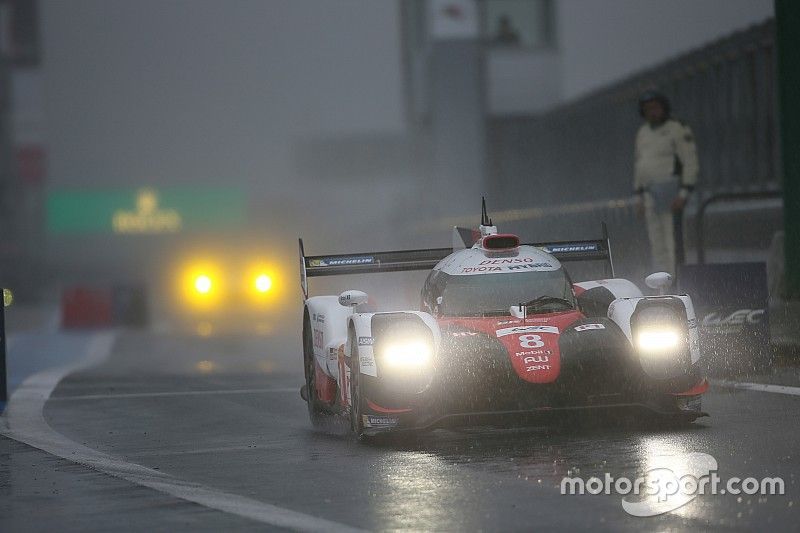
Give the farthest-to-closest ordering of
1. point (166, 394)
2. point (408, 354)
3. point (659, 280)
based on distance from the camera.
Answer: point (166, 394)
point (659, 280)
point (408, 354)

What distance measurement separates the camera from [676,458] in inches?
358

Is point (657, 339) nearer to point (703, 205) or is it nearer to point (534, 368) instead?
point (534, 368)

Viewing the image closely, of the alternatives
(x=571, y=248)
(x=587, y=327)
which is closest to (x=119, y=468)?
(x=587, y=327)

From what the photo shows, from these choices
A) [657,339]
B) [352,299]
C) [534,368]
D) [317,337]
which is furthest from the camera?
[317,337]

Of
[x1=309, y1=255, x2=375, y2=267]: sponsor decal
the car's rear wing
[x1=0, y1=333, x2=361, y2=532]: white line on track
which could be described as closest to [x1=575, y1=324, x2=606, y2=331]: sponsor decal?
the car's rear wing

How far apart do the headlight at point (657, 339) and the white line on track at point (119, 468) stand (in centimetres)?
295

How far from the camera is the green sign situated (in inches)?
3305

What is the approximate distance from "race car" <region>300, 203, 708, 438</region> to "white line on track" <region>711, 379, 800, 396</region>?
199 cm

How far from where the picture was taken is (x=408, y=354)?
33.8 feet

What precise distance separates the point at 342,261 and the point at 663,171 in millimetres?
4999

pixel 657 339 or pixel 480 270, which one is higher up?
Result: pixel 480 270

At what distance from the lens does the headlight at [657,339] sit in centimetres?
1058

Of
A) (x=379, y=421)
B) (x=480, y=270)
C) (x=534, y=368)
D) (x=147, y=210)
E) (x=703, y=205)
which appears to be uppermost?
(x=147, y=210)

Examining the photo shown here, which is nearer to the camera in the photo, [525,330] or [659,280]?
[525,330]
